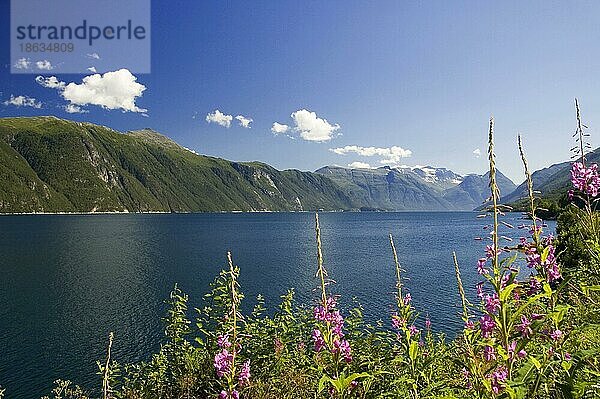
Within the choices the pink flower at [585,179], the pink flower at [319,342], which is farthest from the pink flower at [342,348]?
the pink flower at [585,179]

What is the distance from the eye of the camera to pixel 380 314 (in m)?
32.0

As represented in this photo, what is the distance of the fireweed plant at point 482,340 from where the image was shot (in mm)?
2590

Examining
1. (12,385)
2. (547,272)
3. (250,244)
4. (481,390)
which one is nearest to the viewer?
(481,390)

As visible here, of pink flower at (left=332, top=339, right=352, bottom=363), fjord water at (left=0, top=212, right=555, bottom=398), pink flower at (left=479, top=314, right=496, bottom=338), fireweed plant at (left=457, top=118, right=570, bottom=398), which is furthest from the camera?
fjord water at (left=0, top=212, right=555, bottom=398)

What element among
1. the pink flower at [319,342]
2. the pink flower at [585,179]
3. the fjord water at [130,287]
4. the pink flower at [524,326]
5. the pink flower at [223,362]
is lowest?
the fjord water at [130,287]

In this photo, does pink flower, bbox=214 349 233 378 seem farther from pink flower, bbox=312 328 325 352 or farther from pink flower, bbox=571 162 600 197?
pink flower, bbox=571 162 600 197

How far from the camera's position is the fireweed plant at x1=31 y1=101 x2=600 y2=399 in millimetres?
2590

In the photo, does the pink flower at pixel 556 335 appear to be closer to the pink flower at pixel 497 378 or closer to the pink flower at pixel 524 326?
the pink flower at pixel 524 326

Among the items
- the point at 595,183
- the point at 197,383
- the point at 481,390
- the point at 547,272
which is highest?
the point at 595,183

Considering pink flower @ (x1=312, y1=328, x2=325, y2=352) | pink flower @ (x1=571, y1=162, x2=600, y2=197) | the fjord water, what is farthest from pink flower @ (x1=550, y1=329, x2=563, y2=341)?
the fjord water

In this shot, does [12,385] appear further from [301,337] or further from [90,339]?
Result: [301,337]

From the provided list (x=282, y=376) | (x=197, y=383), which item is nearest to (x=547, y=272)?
(x=282, y=376)

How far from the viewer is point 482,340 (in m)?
3.57

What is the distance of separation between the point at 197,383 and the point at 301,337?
12.0ft
